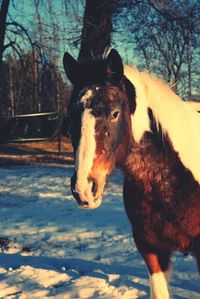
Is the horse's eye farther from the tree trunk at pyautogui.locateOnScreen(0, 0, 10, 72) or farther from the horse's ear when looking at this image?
the tree trunk at pyautogui.locateOnScreen(0, 0, 10, 72)

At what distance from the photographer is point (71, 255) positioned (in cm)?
504

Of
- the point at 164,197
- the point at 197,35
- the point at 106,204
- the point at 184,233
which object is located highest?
the point at 197,35

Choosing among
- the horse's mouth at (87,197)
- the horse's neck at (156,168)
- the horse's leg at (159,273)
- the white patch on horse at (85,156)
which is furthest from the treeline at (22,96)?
the horse's mouth at (87,197)

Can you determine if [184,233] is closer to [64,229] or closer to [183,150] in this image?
[183,150]

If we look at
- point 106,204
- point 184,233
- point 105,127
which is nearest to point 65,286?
point 184,233

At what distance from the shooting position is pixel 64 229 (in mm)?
6238

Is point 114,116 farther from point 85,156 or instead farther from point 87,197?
point 87,197

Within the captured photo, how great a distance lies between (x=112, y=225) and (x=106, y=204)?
1414 millimetres

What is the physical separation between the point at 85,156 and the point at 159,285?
1.57 metres

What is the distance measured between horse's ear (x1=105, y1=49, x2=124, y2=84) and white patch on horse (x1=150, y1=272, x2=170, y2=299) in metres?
1.65

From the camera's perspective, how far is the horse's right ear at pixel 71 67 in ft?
9.02

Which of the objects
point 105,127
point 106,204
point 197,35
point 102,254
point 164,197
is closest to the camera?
point 105,127

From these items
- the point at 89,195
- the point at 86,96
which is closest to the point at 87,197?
the point at 89,195

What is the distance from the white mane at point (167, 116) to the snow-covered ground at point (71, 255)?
160 centimetres
